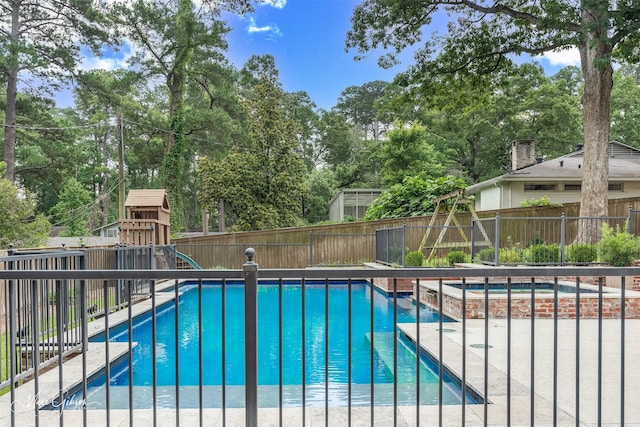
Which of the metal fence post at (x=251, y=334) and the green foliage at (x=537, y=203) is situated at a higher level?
the green foliage at (x=537, y=203)

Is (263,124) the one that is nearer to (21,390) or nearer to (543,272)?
(21,390)

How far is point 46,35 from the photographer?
57.7 feet

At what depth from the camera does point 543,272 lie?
2.20 meters

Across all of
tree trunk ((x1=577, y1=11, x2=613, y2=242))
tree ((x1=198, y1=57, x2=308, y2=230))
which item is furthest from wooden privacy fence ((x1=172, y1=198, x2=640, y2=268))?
tree ((x1=198, y1=57, x2=308, y2=230))

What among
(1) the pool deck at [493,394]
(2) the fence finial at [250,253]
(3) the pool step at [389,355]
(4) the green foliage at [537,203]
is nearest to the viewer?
(2) the fence finial at [250,253]

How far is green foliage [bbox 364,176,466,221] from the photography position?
56.9ft

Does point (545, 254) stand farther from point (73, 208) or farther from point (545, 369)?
point (73, 208)

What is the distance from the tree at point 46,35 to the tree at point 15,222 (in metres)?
6.71

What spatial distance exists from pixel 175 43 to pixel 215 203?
27.0 feet

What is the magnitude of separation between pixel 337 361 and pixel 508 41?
11946 millimetres

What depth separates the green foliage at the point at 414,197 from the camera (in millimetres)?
17328

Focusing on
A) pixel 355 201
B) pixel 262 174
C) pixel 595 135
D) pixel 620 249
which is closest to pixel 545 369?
pixel 620 249

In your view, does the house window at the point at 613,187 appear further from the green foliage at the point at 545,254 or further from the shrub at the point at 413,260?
the shrub at the point at 413,260

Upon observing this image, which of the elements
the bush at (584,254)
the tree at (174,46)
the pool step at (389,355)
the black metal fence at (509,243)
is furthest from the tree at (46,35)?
the bush at (584,254)
